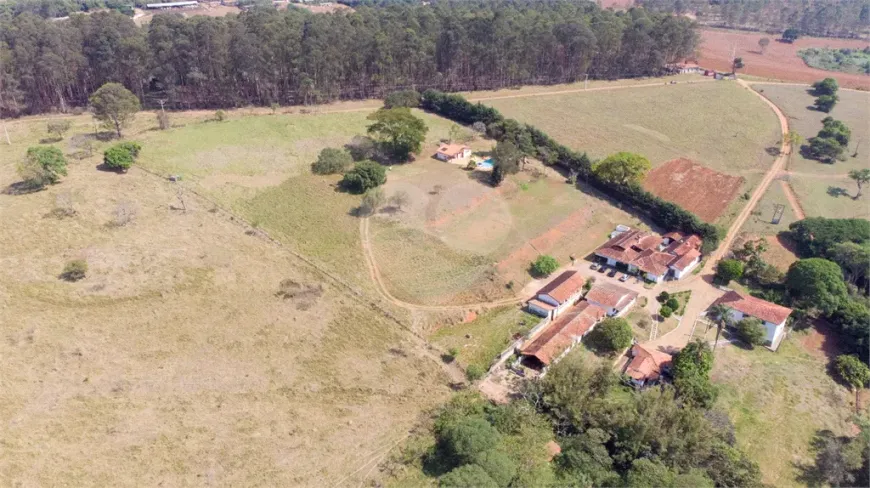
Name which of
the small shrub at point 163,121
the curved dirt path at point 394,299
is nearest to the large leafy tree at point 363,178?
the curved dirt path at point 394,299

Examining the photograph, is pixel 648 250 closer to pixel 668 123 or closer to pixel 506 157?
pixel 506 157

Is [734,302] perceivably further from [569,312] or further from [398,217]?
[398,217]

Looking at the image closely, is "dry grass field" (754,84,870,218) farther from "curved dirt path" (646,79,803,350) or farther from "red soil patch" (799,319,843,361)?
"red soil patch" (799,319,843,361)

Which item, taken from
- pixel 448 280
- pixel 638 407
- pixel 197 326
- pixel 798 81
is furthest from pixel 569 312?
pixel 798 81

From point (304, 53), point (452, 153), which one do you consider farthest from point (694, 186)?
point (304, 53)

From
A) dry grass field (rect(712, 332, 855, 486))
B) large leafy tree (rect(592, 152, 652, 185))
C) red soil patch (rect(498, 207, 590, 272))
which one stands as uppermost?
large leafy tree (rect(592, 152, 652, 185))

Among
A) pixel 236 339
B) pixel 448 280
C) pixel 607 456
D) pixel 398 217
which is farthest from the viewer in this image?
pixel 398 217

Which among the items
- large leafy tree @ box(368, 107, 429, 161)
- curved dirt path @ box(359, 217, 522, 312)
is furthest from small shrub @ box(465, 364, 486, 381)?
large leafy tree @ box(368, 107, 429, 161)
